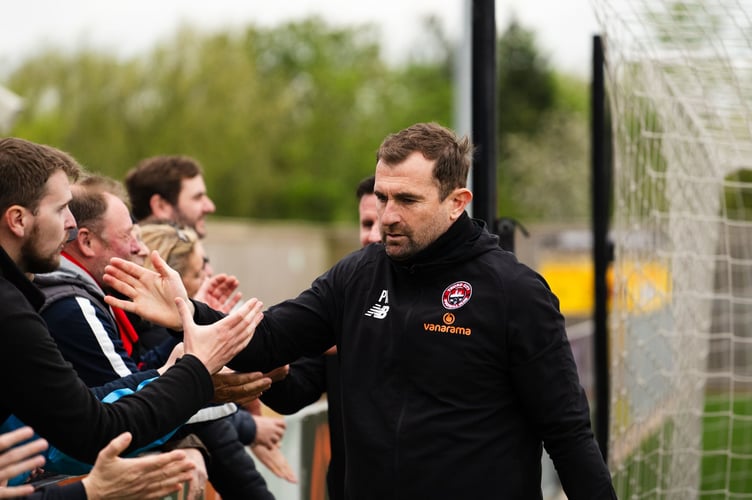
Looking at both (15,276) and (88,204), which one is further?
(88,204)

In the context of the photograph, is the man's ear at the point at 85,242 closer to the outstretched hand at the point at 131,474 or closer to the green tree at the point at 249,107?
the outstretched hand at the point at 131,474

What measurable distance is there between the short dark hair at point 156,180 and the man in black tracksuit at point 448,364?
7.88ft

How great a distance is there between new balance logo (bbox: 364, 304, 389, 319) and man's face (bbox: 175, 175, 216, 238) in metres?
2.39

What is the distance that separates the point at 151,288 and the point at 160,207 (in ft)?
7.92

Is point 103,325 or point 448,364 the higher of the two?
point 103,325

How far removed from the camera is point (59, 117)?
38438 millimetres

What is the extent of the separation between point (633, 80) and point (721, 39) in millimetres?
617

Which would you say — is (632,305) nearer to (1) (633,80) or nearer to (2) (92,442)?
(1) (633,80)

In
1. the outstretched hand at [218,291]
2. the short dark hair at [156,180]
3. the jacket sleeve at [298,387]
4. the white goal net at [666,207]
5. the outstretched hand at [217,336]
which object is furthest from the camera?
the white goal net at [666,207]

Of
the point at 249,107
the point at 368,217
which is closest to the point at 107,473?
the point at 368,217

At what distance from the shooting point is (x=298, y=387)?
173 inches

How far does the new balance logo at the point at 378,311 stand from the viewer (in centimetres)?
365

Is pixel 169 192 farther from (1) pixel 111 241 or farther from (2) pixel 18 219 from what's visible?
(2) pixel 18 219

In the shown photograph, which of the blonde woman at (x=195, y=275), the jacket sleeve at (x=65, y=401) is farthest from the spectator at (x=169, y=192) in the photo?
the jacket sleeve at (x=65, y=401)
